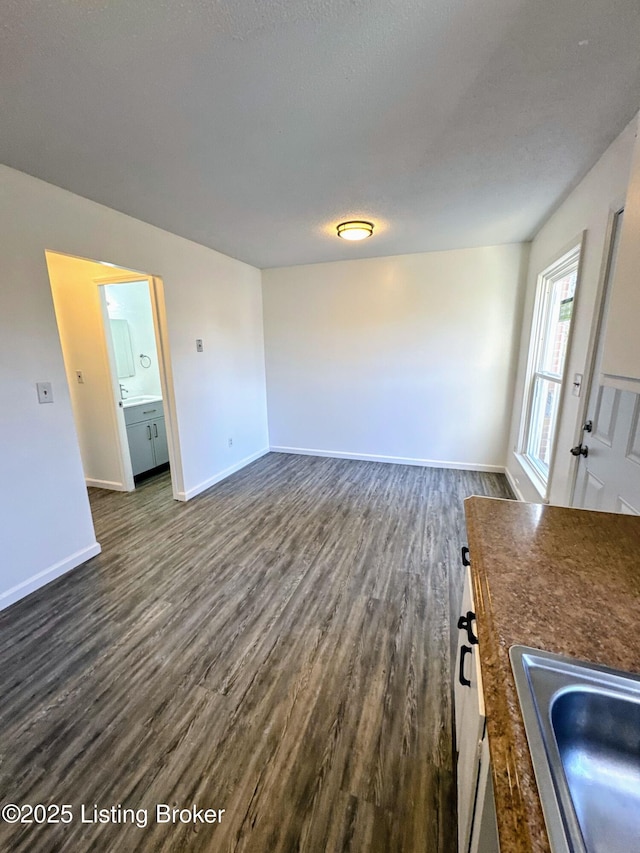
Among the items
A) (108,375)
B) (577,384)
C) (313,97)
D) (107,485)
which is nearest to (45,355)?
(108,375)

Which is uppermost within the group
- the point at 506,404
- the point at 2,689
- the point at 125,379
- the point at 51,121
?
the point at 51,121

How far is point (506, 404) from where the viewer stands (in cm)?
398

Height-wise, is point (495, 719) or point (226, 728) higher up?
point (495, 719)

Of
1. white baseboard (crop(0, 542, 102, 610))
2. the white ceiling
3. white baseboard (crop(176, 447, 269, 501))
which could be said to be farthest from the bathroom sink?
the white ceiling

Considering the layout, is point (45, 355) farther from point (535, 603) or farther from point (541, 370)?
point (541, 370)

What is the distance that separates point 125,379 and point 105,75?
371 cm

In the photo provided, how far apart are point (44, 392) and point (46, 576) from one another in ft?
4.00

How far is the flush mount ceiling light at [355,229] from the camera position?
2889 millimetres

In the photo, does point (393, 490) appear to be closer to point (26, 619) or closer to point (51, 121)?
point (26, 619)

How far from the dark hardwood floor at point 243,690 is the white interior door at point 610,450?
1003mm

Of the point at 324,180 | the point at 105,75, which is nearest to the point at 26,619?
the point at 105,75

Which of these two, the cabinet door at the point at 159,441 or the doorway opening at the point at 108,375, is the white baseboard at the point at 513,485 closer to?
the doorway opening at the point at 108,375

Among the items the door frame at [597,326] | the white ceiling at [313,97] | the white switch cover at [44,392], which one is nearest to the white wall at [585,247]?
the door frame at [597,326]

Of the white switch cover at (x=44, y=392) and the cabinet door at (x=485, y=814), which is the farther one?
the white switch cover at (x=44, y=392)
